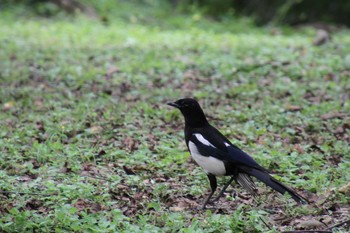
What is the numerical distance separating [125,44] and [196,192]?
7457mm

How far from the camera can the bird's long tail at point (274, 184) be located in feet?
18.1

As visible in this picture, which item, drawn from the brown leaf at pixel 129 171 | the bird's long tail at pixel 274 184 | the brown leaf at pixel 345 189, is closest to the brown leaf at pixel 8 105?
the brown leaf at pixel 129 171

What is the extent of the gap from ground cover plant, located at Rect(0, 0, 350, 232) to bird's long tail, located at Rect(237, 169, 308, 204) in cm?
10

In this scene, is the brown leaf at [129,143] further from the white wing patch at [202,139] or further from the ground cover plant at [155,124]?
the white wing patch at [202,139]

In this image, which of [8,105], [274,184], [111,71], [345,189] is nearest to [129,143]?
[8,105]

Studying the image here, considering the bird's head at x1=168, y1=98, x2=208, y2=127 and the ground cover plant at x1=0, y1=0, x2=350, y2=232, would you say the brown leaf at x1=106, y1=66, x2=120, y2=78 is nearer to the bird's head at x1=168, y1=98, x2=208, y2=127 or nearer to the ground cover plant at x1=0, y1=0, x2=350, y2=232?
the ground cover plant at x1=0, y1=0, x2=350, y2=232

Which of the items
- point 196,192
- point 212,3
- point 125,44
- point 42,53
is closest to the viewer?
point 196,192

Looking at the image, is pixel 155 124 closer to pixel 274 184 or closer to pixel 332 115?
pixel 332 115

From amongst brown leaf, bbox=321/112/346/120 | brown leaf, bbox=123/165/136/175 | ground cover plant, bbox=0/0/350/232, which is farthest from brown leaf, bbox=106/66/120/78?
brown leaf, bbox=123/165/136/175

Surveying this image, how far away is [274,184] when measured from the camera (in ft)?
18.4

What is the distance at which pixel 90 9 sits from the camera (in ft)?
56.2

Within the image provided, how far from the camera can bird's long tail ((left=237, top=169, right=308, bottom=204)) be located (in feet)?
18.1

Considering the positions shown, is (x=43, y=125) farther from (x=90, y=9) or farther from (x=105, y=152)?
(x=90, y=9)

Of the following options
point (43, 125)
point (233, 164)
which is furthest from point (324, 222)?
point (43, 125)
